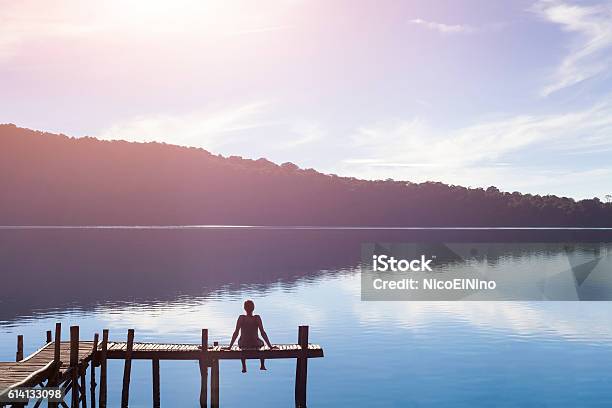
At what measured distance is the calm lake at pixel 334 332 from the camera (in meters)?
39.8

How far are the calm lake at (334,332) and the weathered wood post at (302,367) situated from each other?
4.60 metres

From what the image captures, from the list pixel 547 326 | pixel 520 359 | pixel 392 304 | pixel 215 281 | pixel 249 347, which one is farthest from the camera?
pixel 215 281

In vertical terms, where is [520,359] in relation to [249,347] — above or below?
below

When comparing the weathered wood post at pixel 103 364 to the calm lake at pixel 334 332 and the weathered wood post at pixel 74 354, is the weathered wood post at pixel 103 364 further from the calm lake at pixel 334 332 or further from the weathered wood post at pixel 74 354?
the calm lake at pixel 334 332

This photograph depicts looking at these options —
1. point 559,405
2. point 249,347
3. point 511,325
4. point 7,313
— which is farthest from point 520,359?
point 7,313

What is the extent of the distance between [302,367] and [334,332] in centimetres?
2788

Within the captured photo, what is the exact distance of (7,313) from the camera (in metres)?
66.4

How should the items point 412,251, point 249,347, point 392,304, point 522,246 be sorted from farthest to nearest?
point 522,246, point 412,251, point 392,304, point 249,347

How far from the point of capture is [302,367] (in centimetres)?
3072

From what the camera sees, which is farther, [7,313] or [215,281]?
[215,281]

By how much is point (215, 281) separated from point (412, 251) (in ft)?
235

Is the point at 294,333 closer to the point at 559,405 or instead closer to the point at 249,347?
the point at 559,405

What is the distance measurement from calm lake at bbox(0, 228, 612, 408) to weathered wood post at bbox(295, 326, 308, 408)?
15.1ft

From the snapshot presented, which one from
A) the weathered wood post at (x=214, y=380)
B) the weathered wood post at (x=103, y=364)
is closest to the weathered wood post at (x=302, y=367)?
the weathered wood post at (x=214, y=380)
